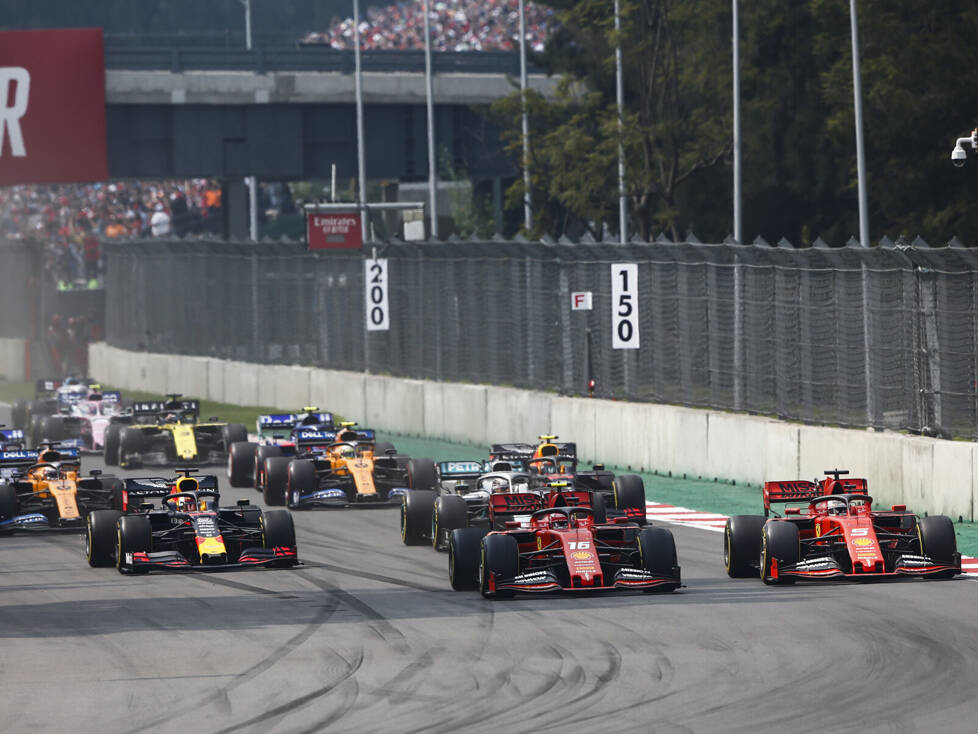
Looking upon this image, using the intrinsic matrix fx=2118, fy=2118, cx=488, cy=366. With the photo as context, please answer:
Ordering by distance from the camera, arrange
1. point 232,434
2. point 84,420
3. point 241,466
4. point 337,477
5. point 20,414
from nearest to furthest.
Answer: point 337,477, point 241,466, point 232,434, point 84,420, point 20,414

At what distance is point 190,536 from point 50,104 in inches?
1335

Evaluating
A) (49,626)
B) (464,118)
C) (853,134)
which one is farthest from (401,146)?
(49,626)

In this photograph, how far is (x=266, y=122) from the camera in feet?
180

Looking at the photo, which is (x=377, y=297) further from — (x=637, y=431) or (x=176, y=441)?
(x=637, y=431)

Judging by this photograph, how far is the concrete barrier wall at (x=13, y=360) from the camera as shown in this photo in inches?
2162

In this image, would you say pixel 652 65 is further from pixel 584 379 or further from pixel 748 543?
pixel 748 543

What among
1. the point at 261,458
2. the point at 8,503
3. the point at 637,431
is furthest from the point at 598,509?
the point at 637,431

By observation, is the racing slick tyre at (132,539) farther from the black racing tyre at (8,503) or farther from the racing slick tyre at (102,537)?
the black racing tyre at (8,503)

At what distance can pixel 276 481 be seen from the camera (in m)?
24.5

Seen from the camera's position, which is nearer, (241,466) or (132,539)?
(132,539)

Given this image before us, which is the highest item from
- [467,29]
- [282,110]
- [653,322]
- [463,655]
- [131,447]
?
[467,29]

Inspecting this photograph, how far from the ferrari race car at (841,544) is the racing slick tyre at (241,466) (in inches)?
406

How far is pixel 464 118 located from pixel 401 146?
2768mm

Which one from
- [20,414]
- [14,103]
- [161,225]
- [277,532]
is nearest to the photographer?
[277,532]
